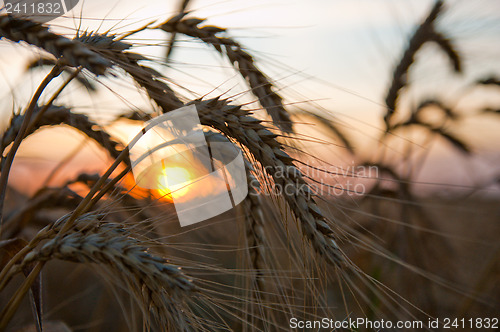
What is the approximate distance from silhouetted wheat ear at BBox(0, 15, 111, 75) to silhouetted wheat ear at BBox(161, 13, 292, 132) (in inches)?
8.3

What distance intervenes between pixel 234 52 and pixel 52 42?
1.09 feet

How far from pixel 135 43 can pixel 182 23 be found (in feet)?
0.54

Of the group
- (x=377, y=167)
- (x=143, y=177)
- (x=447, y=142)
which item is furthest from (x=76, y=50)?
(x=447, y=142)

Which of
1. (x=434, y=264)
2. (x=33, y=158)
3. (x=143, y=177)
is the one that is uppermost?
(x=33, y=158)

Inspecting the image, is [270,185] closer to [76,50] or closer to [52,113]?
[76,50]

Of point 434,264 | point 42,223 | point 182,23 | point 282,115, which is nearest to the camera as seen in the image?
point 182,23

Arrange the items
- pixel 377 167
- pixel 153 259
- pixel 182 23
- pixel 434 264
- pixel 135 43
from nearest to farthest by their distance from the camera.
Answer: pixel 153 259
pixel 135 43
pixel 182 23
pixel 377 167
pixel 434 264

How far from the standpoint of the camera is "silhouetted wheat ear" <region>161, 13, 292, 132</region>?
731 mm

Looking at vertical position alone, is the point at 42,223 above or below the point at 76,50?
below

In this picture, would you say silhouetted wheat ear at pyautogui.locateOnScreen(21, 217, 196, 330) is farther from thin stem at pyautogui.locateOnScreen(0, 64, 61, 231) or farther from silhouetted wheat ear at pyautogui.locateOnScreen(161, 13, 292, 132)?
silhouetted wheat ear at pyautogui.locateOnScreen(161, 13, 292, 132)

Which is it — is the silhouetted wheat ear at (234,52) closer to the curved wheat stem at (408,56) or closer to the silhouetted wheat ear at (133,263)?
the silhouetted wheat ear at (133,263)

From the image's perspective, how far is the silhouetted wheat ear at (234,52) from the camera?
731mm

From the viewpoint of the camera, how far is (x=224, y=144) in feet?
2.17

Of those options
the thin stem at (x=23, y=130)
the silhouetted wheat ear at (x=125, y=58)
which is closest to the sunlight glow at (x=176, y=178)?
the silhouetted wheat ear at (x=125, y=58)
